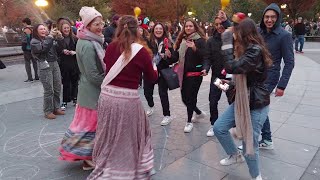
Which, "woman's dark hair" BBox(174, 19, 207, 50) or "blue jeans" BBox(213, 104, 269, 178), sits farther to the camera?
"woman's dark hair" BBox(174, 19, 207, 50)

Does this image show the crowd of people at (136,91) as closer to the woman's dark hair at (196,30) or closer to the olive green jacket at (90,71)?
the olive green jacket at (90,71)

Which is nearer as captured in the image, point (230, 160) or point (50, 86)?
point (230, 160)

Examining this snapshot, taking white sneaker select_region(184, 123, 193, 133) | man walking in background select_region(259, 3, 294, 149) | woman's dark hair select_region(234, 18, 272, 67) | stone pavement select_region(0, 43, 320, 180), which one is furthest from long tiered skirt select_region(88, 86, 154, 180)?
white sneaker select_region(184, 123, 193, 133)

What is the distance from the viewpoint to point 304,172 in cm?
373

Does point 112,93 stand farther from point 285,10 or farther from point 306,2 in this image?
point 285,10

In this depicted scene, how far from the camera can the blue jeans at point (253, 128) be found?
3.27 metres

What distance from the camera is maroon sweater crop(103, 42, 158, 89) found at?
2984 millimetres

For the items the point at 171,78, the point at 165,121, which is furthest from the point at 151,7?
the point at 171,78

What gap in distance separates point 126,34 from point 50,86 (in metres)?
3.51

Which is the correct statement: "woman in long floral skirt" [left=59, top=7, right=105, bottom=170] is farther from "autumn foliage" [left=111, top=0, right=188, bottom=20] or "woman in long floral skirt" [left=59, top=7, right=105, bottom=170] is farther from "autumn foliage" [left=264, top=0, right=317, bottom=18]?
"autumn foliage" [left=264, top=0, right=317, bottom=18]

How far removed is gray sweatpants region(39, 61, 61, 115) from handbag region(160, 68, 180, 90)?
2.34m

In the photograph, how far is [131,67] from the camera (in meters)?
2.98

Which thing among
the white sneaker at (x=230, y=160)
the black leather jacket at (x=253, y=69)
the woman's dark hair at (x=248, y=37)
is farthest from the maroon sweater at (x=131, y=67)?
the white sneaker at (x=230, y=160)

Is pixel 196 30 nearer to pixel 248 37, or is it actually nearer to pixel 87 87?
pixel 248 37
